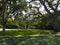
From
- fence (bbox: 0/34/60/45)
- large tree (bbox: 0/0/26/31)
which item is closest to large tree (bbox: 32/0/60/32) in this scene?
large tree (bbox: 0/0/26/31)

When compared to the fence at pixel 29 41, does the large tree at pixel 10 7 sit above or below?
above

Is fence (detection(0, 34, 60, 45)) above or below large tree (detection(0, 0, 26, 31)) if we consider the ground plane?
below

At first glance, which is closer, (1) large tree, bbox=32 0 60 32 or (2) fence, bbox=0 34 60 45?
(2) fence, bbox=0 34 60 45

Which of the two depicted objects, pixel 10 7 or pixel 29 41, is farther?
pixel 10 7

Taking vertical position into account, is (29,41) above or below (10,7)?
below

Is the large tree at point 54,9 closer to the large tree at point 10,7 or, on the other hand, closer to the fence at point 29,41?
the large tree at point 10,7

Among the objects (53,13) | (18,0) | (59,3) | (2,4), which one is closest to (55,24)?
(53,13)

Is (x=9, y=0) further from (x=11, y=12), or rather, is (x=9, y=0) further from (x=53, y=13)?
(x=53, y=13)

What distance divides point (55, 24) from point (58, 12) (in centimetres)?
191

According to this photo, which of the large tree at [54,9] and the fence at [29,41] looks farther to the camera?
the large tree at [54,9]

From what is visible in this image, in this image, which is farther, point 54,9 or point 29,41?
point 54,9

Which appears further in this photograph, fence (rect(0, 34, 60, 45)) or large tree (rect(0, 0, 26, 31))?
large tree (rect(0, 0, 26, 31))

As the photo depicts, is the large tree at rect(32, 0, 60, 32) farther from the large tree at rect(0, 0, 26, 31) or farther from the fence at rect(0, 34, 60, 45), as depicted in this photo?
the fence at rect(0, 34, 60, 45)

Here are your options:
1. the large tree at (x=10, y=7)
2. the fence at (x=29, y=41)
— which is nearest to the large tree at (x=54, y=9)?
the large tree at (x=10, y=7)
